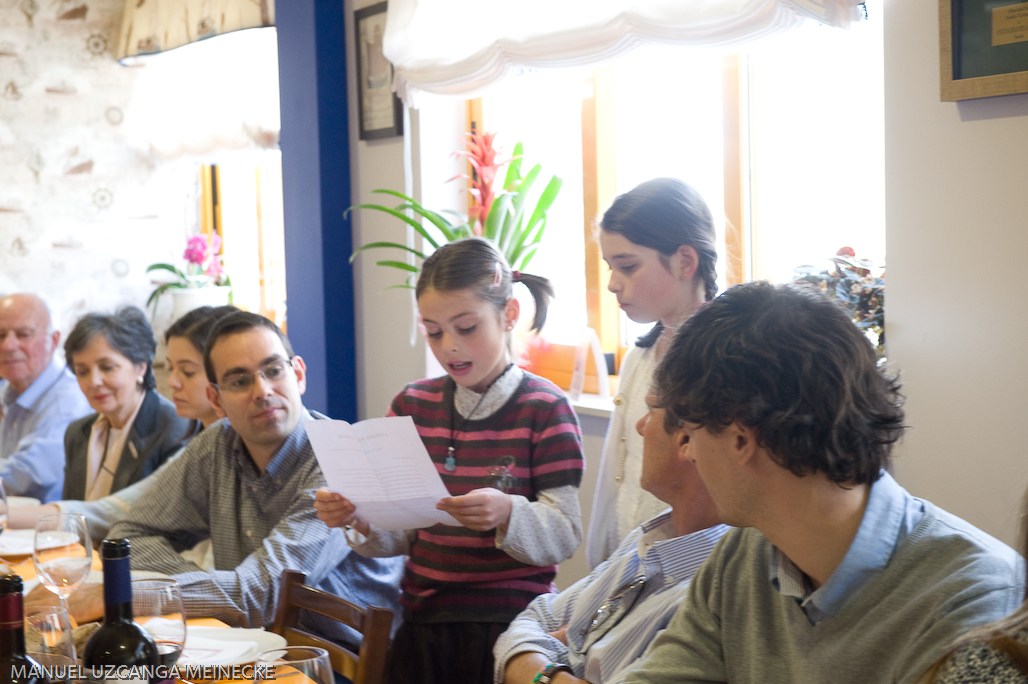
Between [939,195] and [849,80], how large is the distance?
0.62m

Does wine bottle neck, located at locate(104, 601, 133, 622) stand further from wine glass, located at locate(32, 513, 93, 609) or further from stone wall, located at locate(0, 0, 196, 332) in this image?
stone wall, located at locate(0, 0, 196, 332)

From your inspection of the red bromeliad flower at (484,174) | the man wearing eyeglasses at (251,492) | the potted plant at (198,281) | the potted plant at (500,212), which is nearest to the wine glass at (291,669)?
the man wearing eyeglasses at (251,492)

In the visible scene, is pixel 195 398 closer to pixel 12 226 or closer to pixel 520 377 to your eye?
pixel 520 377

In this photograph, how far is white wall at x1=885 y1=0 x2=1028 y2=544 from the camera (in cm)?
178

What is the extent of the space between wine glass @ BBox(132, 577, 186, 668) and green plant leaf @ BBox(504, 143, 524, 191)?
213 centimetres

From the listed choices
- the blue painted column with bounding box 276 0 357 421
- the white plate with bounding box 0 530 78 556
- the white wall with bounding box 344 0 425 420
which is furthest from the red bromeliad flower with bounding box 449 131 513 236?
the white plate with bounding box 0 530 78 556

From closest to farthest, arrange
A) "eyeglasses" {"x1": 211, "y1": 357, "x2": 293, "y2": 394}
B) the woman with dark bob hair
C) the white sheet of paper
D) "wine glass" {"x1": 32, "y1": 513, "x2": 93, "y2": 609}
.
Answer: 1. "wine glass" {"x1": 32, "y1": 513, "x2": 93, "y2": 609}
2. the white sheet of paper
3. "eyeglasses" {"x1": 211, "y1": 357, "x2": 293, "y2": 394}
4. the woman with dark bob hair

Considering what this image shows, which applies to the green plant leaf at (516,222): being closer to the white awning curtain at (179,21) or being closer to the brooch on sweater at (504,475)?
the brooch on sweater at (504,475)

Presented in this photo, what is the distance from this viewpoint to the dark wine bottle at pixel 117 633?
40.3 inches

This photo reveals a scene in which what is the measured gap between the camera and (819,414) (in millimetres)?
1002

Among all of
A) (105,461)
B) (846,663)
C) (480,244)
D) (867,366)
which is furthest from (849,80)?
(105,461)

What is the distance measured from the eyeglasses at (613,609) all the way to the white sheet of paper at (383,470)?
0.37 meters

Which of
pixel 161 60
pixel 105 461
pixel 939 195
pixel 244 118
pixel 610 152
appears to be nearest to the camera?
pixel 939 195

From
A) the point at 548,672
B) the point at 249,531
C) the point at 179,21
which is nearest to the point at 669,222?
the point at 548,672
